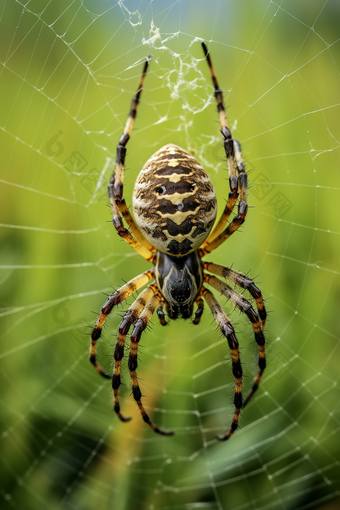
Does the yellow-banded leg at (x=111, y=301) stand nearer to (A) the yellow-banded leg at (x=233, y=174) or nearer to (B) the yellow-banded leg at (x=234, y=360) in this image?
(B) the yellow-banded leg at (x=234, y=360)

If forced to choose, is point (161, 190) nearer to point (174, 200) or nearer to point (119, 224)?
point (174, 200)

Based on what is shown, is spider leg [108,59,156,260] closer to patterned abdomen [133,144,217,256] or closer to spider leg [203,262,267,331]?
patterned abdomen [133,144,217,256]

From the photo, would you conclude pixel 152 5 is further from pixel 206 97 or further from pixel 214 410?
pixel 214 410

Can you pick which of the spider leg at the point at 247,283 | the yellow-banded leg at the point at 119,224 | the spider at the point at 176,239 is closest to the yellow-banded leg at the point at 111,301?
the spider at the point at 176,239

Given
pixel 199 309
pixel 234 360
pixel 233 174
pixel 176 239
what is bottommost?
pixel 234 360

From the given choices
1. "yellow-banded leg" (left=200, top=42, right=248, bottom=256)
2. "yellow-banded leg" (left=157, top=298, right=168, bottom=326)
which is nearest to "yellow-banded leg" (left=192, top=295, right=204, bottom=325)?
"yellow-banded leg" (left=157, top=298, right=168, bottom=326)

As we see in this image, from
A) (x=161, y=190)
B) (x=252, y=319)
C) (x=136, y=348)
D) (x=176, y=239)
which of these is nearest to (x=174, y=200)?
(x=161, y=190)
